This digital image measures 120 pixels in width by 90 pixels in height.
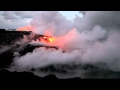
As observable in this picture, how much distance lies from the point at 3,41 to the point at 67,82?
133037mm

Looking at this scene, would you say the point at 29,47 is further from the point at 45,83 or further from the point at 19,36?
the point at 45,83

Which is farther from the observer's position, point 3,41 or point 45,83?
point 3,41

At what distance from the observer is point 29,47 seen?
461ft

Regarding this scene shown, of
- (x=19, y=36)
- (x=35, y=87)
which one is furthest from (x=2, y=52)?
(x=35, y=87)

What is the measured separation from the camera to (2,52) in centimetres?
→ 11588
